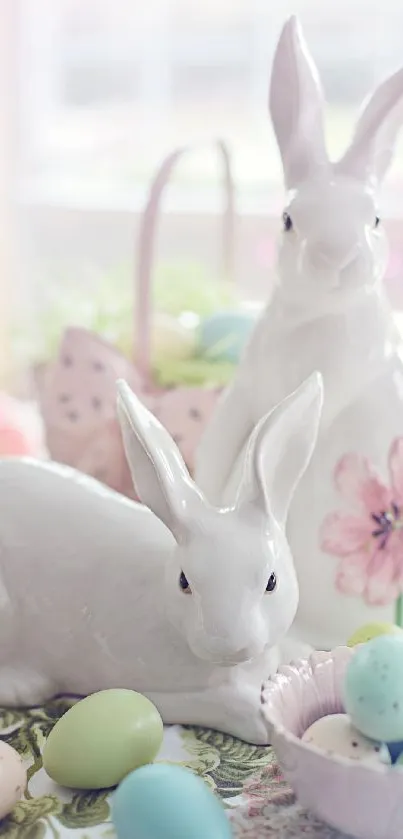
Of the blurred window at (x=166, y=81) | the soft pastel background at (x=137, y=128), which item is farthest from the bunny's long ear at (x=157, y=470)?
the blurred window at (x=166, y=81)

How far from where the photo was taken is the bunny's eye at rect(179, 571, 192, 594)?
2.39ft

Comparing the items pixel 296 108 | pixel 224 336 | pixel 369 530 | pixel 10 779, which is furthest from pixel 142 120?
pixel 10 779

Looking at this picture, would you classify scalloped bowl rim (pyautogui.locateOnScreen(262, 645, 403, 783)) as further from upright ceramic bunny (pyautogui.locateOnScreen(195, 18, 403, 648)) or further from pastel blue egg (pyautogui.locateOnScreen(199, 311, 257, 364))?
pastel blue egg (pyautogui.locateOnScreen(199, 311, 257, 364))

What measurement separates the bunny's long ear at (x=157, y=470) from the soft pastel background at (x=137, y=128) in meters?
0.78

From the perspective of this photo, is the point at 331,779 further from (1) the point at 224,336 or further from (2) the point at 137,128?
(2) the point at 137,128

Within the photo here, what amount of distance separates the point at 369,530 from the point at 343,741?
10.4 inches

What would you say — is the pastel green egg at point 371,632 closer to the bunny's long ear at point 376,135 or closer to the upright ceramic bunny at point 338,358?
the upright ceramic bunny at point 338,358

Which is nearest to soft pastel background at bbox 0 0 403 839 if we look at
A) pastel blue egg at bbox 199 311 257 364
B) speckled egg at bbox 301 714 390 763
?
pastel blue egg at bbox 199 311 257 364

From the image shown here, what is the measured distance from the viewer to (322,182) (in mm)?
863

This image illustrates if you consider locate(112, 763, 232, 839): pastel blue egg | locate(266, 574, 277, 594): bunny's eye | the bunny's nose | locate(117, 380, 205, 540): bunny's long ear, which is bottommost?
locate(112, 763, 232, 839): pastel blue egg

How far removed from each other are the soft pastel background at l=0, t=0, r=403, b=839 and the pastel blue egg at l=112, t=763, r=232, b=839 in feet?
3.16

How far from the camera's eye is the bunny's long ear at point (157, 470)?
73 centimetres

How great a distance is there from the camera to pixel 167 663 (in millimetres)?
780

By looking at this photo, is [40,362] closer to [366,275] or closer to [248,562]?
[366,275]
